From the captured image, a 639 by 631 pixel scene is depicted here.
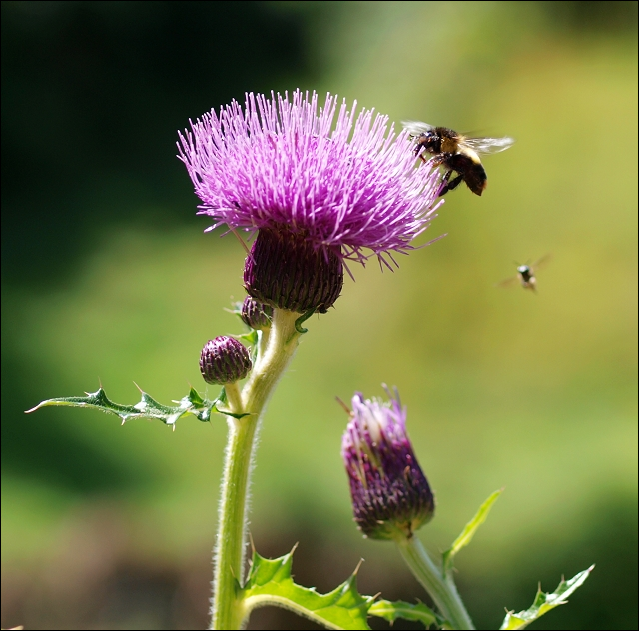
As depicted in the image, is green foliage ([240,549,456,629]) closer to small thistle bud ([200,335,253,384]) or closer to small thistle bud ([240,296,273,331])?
small thistle bud ([200,335,253,384])

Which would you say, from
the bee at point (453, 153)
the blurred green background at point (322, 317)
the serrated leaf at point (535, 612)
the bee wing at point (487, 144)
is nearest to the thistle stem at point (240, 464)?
the serrated leaf at point (535, 612)

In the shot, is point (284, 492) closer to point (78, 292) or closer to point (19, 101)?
point (78, 292)

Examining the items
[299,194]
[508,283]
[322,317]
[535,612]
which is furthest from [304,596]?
[322,317]

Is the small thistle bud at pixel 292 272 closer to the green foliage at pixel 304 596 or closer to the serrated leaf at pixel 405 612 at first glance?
the green foliage at pixel 304 596

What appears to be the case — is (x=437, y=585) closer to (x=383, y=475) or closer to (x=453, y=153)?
(x=383, y=475)

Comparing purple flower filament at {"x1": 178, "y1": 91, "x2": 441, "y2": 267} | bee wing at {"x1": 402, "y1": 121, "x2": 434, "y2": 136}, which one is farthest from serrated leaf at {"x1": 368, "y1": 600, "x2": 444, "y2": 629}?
bee wing at {"x1": 402, "y1": 121, "x2": 434, "y2": 136}

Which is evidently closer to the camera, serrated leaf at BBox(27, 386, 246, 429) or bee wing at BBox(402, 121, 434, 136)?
serrated leaf at BBox(27, 386, 246, 429)
